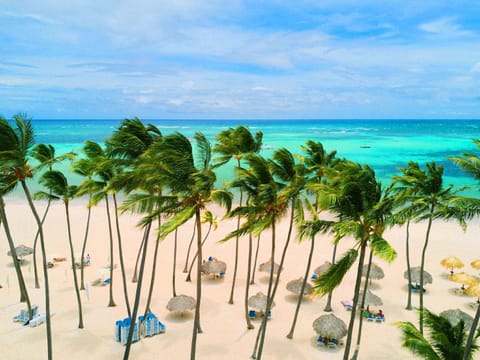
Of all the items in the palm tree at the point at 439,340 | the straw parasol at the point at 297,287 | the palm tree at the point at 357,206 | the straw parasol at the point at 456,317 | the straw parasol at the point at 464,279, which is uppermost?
the palm tree at the point at 357,206

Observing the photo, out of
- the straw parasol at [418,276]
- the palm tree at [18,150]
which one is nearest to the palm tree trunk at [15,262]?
the palm tree at [18,150]

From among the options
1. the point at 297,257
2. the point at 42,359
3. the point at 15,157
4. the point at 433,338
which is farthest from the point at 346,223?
the point at 297,257

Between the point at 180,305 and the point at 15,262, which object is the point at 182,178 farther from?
the point at 15,262

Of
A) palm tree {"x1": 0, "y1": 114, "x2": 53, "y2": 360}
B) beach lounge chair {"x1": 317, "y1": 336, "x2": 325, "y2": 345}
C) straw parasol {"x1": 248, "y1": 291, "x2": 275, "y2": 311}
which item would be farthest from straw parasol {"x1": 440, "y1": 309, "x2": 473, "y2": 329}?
palm tree {"x1": 0, "y1": 114, "x2": 53, "y2": 360}

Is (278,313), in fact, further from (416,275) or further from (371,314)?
(416,275)

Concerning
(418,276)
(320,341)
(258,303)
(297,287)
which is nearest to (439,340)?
(320,341)

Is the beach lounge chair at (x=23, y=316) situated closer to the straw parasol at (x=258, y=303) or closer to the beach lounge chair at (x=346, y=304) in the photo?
the straw parasol at (x=258, y=303)
